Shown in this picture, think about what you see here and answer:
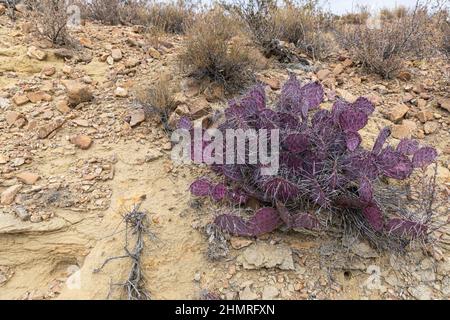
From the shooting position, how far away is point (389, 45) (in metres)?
3.76

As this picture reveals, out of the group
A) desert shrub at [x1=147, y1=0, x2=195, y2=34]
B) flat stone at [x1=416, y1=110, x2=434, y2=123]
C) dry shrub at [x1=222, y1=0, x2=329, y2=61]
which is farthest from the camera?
desert shrub at [x1=147, y1=0, x2=195, y2=34]

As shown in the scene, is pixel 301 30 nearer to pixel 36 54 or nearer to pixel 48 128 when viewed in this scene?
pixel 36 54

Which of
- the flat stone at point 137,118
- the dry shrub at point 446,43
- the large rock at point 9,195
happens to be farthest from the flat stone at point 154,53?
the dry shrub at point 446,43

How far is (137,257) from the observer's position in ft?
6.88

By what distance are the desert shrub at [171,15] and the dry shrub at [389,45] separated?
1.92m

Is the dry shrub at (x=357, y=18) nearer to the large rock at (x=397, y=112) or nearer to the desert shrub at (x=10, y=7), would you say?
the large rock at (x=397, y=112)

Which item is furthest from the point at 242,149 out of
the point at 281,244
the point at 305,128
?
the point at 281,244

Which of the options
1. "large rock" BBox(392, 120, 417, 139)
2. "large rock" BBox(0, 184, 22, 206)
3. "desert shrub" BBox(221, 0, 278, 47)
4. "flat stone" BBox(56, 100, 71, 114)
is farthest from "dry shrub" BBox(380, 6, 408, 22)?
"large rock" BBox(0, 184, 22, 206)

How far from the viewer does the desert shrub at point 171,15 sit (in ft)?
15.5

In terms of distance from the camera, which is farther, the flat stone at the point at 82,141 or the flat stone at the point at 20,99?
the flat stone at the point at 20,99

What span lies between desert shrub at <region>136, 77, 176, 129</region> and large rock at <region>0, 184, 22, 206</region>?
1033 mm

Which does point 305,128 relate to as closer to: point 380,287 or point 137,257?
point 380,287

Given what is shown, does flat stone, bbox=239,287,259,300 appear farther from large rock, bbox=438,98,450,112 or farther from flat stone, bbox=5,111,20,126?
large rock, bbox=438,98,450,112

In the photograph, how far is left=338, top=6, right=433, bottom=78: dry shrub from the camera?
369 centimetres
